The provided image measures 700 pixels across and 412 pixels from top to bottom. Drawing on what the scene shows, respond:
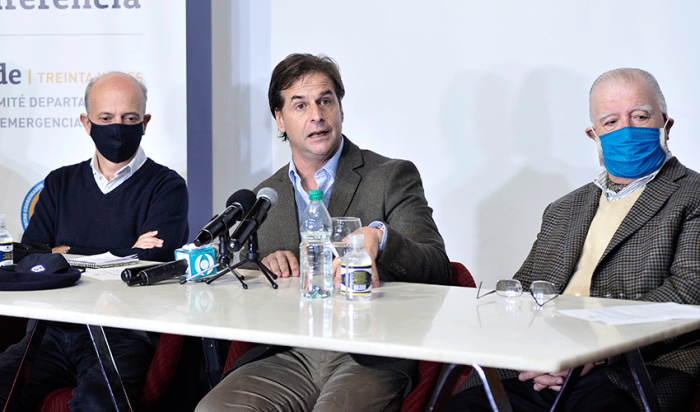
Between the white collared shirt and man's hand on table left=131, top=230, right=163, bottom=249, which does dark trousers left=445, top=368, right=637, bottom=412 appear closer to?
man's hand on table left=131, top=230, right=163, bottom=249

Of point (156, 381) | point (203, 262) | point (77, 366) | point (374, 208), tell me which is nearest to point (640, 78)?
point (374, 208)

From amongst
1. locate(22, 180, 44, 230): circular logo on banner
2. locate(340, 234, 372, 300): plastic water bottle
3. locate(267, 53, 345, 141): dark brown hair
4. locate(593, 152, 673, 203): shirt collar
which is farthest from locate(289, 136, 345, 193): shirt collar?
locate(22, 180, 44, 230): circular logo on banner

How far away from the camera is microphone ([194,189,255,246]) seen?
1.84m

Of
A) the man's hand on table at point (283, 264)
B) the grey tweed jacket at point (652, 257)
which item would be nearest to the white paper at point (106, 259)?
the man's hand on table at point (283, 264)

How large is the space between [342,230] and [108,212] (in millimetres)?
1629

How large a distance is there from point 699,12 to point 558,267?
1.86 m

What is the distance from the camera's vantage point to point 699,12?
331cm

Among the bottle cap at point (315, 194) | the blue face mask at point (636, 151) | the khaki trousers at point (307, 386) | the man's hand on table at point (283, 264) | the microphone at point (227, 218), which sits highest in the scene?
the blue face mask at point (636, 151)

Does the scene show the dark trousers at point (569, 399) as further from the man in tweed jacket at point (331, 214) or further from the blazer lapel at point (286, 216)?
the blazer lapel at point (286, 216)

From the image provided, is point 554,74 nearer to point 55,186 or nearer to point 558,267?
point 558,267

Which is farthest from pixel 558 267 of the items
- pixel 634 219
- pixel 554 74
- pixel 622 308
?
pixel 554 74

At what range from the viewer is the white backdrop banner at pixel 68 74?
12.5ft

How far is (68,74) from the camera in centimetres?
384

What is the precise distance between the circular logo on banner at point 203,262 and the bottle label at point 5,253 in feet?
2.39
